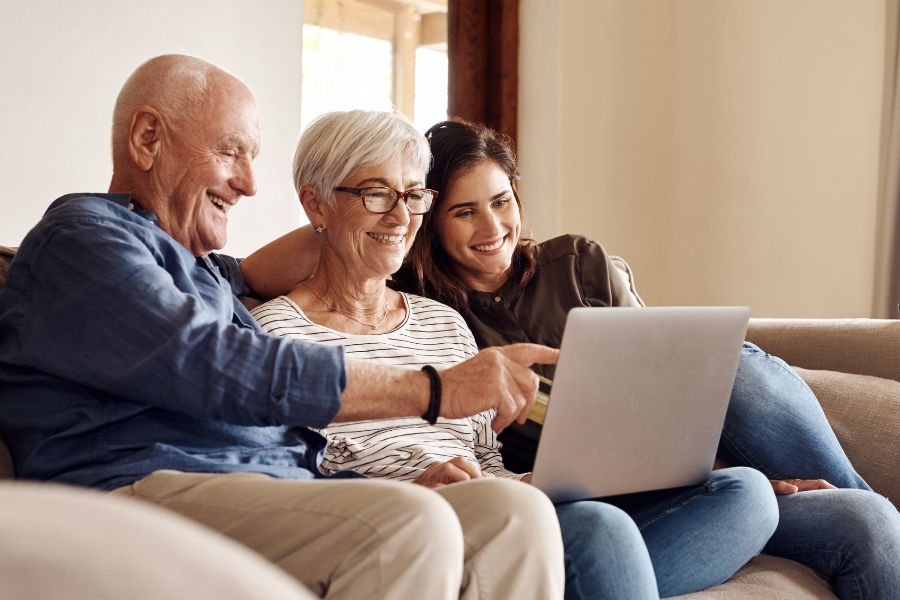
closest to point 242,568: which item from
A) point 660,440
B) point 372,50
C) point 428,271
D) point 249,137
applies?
point 660,440

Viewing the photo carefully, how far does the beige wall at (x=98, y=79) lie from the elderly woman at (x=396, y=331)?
1.03 meters

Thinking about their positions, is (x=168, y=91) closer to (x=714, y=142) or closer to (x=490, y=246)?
(x=490, y=246)

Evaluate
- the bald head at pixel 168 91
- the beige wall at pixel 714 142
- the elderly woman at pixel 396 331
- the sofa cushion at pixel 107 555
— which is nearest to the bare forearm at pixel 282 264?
the elderly woman at pixel 396 331

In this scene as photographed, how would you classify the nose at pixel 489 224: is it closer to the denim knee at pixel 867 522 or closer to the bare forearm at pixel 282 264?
the bare forearm at pixel 282 264

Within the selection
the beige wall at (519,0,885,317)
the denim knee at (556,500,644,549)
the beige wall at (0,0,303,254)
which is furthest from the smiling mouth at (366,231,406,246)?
the beige wall at (519,0,885,317)

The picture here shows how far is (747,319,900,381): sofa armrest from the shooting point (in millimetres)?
2312

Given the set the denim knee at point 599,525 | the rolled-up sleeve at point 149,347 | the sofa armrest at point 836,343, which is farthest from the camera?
the sofa armrest at point 836,343

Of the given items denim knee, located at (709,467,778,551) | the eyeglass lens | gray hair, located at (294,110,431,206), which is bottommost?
denim knee, located at (709,467,778,551)

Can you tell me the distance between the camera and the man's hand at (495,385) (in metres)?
1.35

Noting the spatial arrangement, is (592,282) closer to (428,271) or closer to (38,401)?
(428,271)

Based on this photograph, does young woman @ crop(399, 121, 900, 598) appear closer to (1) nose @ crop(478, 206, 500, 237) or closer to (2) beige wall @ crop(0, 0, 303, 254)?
(1) nose @ crop(478, 206, 500, 237)

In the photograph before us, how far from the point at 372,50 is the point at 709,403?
13.1 ft

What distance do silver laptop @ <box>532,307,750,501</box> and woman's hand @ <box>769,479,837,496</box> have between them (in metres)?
0.33

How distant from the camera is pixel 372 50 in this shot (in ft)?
17.1
